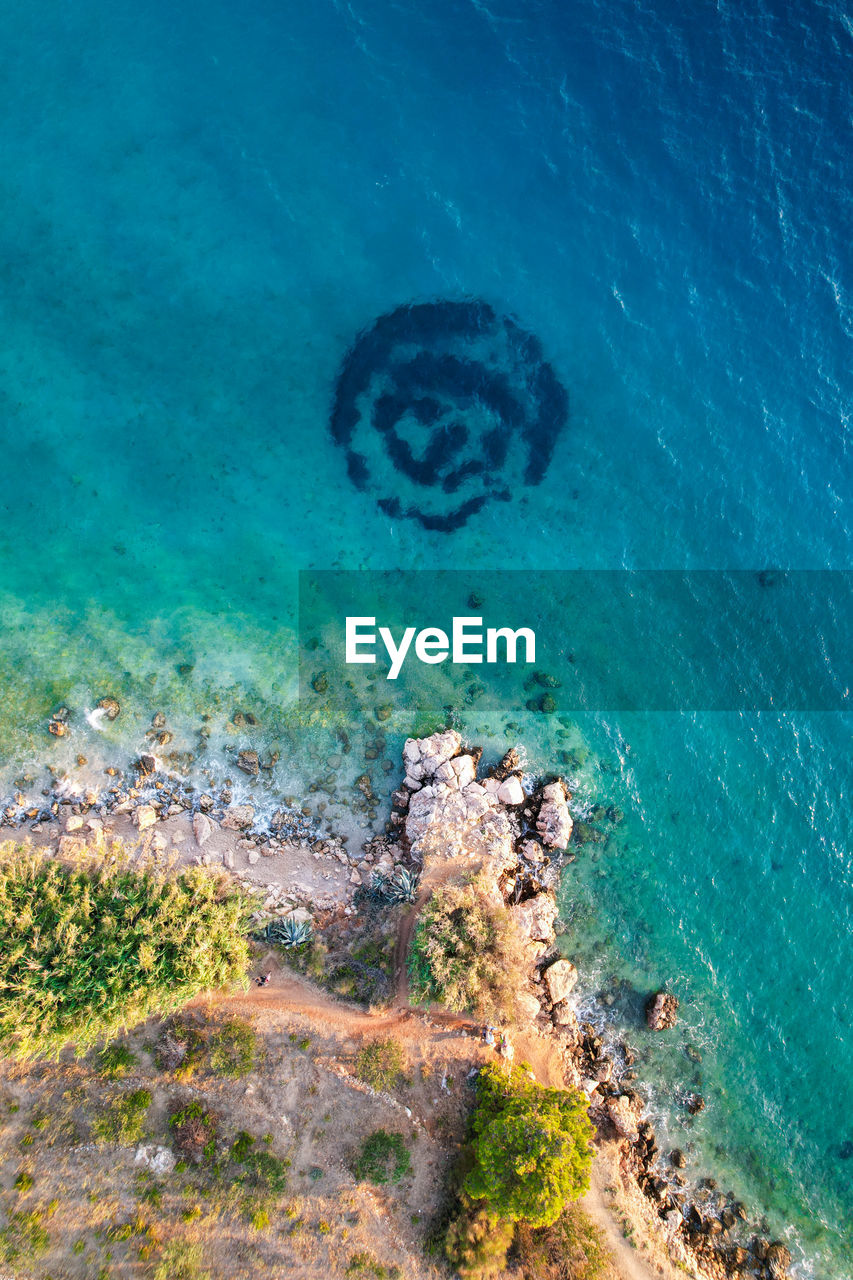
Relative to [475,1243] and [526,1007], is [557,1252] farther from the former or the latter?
[526,1007]

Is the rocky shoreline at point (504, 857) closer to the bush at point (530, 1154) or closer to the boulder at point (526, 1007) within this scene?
the boulder at point (526, 1007)

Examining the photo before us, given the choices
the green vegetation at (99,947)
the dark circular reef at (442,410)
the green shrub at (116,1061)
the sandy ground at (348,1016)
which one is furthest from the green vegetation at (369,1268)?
the dark circular reef at (442,410)

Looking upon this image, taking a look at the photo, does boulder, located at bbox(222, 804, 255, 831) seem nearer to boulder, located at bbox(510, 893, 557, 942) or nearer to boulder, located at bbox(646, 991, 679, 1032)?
boulder, located at bbox(510, 893, 557, 942)

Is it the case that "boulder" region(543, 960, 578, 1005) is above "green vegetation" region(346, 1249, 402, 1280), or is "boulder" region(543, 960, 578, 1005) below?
above

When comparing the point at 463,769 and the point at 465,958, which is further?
the point at 463,769

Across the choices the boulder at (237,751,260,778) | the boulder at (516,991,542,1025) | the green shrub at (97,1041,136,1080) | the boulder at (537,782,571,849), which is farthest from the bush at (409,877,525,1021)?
the green shrub at (97,1041,136,1080)

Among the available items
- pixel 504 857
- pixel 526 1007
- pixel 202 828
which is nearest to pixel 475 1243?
pixel 526 1007

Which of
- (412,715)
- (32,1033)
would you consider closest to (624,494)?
(412,715)
